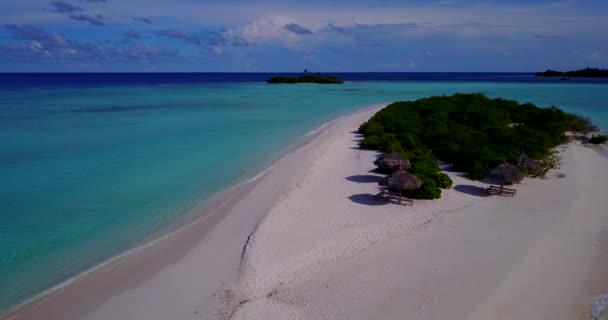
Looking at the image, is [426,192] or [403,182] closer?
[403,182]

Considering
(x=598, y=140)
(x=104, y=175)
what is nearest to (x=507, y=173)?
(x=598, y=140)

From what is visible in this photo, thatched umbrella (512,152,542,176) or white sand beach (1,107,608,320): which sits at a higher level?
thatched umbrella (512,152,542,176)

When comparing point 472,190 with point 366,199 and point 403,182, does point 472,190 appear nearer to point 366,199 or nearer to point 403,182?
point 403,182

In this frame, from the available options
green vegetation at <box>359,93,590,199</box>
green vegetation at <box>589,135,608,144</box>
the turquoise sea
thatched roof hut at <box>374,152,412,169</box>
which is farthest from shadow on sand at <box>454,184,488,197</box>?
green vegetation at <box>589,135,608,144</box>

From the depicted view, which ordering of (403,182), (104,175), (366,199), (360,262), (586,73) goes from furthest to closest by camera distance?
(586,73) < (104,175) < (366,199) < (403,182) < (360,262)

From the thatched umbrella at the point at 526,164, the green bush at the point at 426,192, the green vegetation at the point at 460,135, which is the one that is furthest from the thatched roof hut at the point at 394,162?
the thatched umbrella at the point at 526,164

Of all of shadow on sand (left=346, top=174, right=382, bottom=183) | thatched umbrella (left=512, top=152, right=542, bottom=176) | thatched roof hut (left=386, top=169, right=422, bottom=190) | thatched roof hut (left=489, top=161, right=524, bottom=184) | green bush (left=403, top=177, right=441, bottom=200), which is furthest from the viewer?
shadow on sand (left=346, top=174, right=382, bottom=183)

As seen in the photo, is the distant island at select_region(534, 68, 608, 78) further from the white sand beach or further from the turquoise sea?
the white sand beach

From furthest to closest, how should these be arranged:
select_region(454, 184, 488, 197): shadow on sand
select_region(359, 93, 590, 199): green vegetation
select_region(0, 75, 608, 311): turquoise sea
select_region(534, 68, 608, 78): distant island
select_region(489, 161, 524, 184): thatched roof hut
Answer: select_region(534, 68, 608, 78): distant island
select_region(359, 93, 590, 199): green vegetation
select_region(454, 184, 488, 197): shadow on sand
select_region(489, 161, 524, 184): thatched roof hut
select_region(0, 75, 608, 311): turquoise sea
